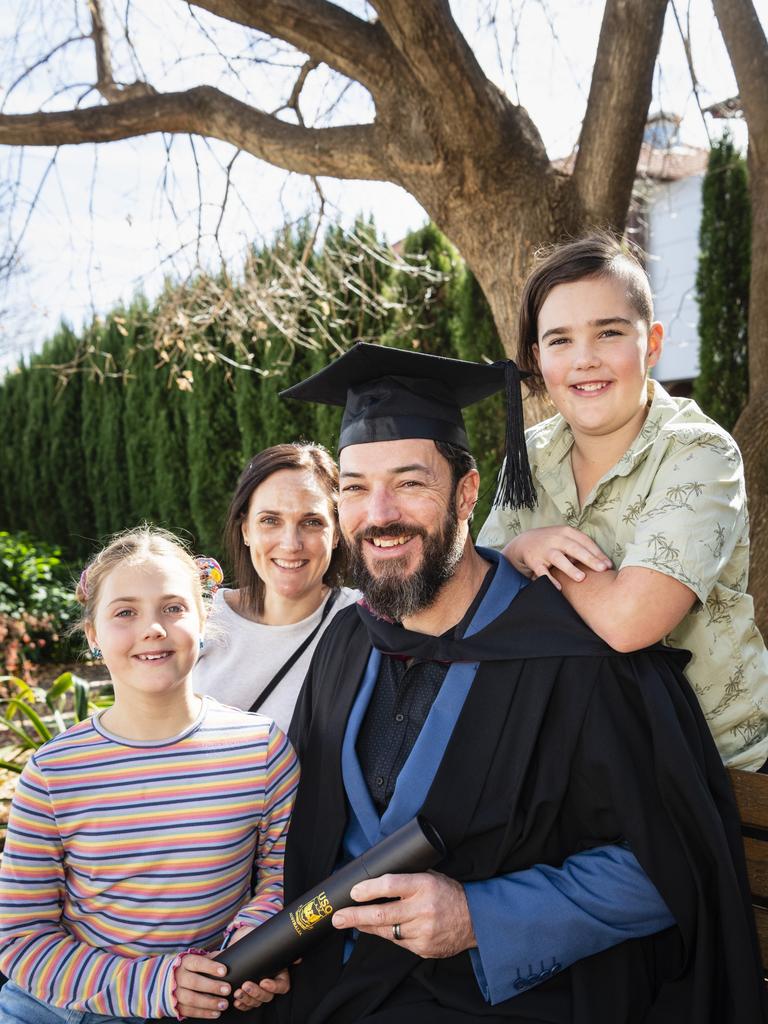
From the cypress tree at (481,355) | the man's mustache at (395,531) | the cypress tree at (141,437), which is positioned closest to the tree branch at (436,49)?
the man's mustache at (395,531)

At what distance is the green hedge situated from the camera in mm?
8391

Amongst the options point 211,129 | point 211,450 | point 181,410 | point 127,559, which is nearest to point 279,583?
point 127,559

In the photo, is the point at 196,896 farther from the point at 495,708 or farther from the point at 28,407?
the point at 28,407

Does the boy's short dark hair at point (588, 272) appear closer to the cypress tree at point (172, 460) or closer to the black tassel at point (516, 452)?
the black tassel at point (516, 452)

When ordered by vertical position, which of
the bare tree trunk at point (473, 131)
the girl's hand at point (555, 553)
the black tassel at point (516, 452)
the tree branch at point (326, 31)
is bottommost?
the girl's hand at point (555, 553)

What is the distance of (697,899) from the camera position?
1965 millimetres

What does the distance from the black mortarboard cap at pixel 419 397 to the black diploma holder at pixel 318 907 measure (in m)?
0.97

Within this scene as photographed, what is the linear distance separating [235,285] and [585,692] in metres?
4.42

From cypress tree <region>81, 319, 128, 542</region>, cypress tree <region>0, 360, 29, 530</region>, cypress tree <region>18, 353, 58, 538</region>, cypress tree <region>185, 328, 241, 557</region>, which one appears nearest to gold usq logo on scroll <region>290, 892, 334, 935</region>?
cypress tree <region>185, 328, 241, 557</region>

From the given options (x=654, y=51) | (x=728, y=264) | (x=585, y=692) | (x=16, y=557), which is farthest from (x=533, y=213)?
(x=16, y=557)

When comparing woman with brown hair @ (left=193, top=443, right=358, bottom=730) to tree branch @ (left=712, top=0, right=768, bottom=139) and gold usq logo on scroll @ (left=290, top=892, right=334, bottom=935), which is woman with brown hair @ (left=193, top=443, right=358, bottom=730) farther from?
tree branch @ (left=712, top=0, right=768, bottom=139)

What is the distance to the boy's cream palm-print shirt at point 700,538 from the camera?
6.75 feet

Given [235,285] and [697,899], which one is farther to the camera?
[235,285]

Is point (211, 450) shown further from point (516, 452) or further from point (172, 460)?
point (516, 452)
